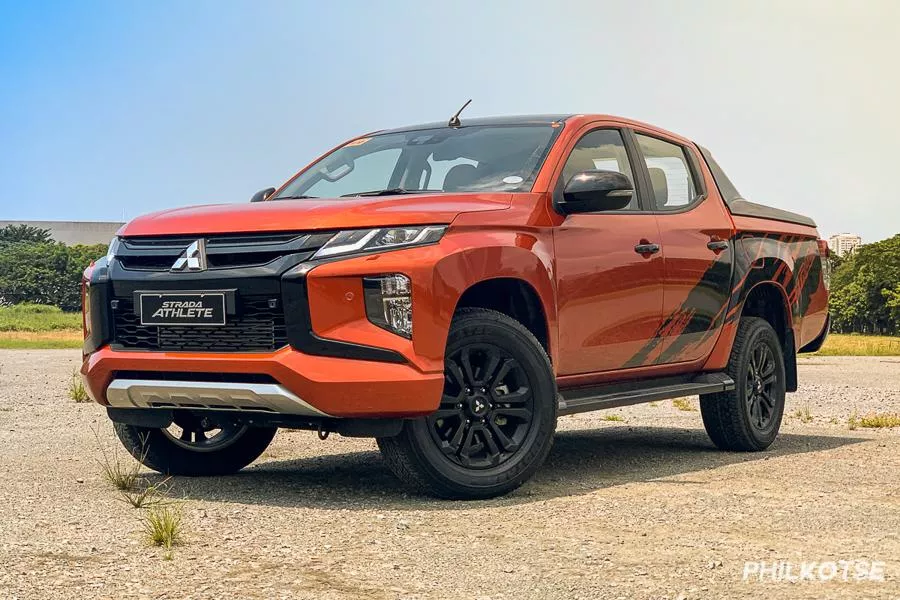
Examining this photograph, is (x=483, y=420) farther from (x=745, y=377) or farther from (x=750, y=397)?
(x=750, y=397)

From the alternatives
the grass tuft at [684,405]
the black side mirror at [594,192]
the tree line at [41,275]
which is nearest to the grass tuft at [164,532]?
the black side mirror at [594,192]

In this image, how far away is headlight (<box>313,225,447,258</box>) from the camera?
18.9 feet

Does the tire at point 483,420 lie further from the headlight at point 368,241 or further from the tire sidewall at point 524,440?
the headlight at point 368,241

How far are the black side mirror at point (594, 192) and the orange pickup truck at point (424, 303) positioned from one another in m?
0.01

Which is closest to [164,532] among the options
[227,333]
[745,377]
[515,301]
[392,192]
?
[227,333]

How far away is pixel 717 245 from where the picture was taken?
8070 mm

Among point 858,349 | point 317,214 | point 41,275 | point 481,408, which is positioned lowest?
point 41,275

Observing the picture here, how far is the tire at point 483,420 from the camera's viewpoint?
5965mm

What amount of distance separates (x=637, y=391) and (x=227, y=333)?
2606mm

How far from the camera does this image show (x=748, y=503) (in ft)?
20.1

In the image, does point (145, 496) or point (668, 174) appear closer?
point (145, 496)

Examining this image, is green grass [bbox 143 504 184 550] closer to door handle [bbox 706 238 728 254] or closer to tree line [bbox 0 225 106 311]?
door handle [bbox 706 238 728 254]

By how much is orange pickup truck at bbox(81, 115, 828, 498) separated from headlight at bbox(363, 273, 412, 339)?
10 mm

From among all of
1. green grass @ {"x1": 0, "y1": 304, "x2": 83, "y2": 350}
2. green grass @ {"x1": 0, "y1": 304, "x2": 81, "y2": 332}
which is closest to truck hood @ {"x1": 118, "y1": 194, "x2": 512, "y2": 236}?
green grass @ {"x1": 0, "y1": 304, "x2": 83, "y2": 350}
